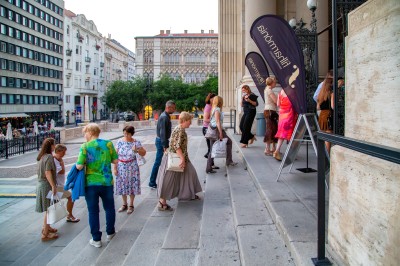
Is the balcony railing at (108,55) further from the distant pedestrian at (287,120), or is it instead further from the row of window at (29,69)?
the distant pedestrian at (287,120)

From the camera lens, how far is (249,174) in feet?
23.9

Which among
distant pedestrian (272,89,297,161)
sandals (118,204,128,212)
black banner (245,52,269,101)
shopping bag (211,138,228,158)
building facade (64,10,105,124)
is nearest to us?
sandals (118,204,128,212)

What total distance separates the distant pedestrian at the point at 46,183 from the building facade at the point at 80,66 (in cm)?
6964

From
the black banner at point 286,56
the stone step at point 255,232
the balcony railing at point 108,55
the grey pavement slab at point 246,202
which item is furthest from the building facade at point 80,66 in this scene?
the stone step at point 255,232

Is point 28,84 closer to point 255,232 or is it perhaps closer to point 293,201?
point 293,201

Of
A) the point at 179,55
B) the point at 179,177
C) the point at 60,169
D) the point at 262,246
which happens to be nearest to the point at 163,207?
the point at 179,177

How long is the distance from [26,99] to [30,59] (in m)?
7.57

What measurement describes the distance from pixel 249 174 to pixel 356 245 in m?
4.83

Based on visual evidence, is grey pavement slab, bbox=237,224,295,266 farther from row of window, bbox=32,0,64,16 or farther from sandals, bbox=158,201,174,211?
row of window, bbox=32,0,64,16

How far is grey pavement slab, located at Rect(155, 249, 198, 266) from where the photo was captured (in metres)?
3.86

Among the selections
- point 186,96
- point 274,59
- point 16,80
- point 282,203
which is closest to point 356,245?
point 282,203

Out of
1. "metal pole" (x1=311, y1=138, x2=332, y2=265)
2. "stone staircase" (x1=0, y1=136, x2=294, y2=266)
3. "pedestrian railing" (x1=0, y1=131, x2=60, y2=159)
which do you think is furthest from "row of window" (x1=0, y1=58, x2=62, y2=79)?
"metal pole" (x1=311, y1=138, x2=332, y2=265)

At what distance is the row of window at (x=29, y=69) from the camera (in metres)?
57.5

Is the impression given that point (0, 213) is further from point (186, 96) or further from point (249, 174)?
point (186, 96)
